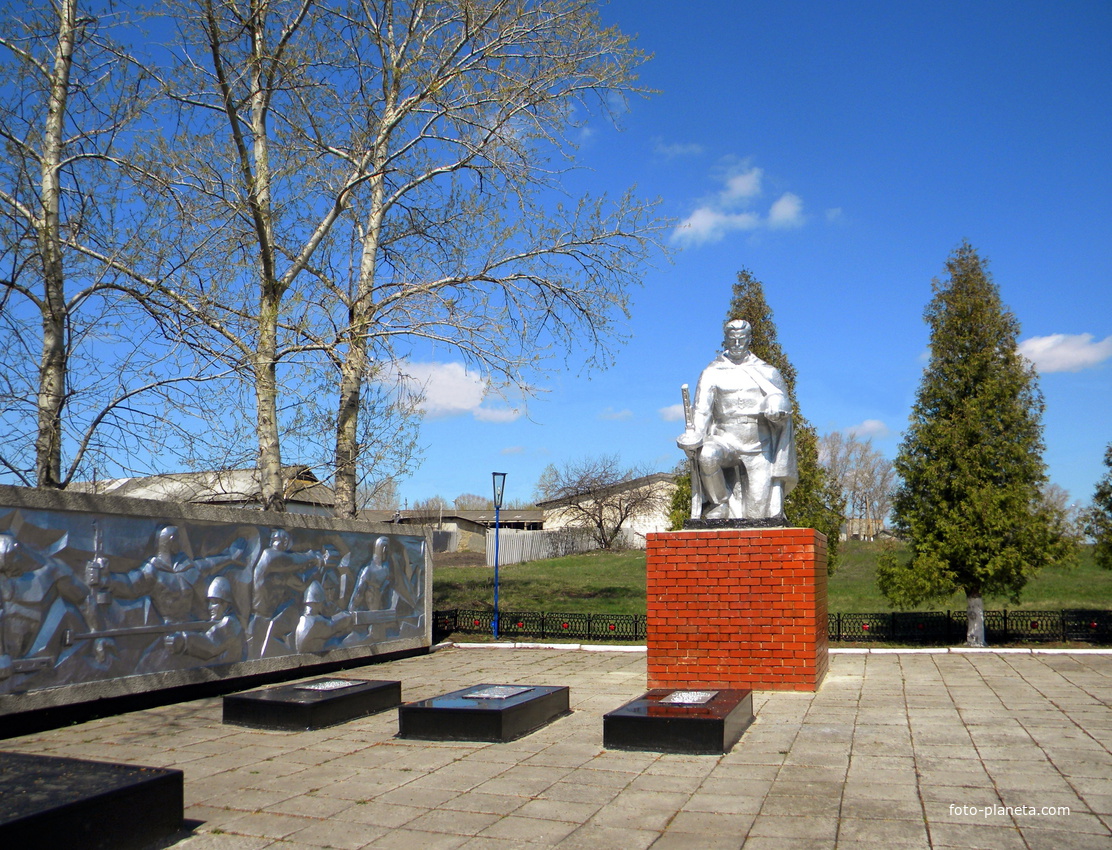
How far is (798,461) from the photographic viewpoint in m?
16.7

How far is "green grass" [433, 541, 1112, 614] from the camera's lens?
18500 millimetres

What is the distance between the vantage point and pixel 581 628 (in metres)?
14.2

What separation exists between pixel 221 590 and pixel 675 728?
491 cm

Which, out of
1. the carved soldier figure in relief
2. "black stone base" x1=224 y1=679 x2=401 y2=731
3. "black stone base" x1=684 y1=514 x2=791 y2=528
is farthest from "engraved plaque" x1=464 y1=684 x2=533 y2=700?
the carved soldier figure in relief

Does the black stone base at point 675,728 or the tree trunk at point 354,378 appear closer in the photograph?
the black stone base at point 675,728

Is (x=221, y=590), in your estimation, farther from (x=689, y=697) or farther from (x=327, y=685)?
(x=689, y=697)

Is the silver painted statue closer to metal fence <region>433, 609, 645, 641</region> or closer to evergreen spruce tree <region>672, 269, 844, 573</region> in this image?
metal fence <region>433, 609, 645, 641</region>

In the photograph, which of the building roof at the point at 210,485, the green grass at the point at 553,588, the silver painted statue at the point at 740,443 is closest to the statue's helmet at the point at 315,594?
the building roof at the point at 210,485

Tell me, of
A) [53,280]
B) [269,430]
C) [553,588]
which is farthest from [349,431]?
[553,588]

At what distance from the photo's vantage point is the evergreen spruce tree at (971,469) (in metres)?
13.7

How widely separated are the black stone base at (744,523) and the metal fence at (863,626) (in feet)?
17.4

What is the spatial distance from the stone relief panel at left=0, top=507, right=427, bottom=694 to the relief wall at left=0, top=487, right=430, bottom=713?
1cm

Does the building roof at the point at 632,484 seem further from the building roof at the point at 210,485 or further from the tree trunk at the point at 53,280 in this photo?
the tree trunk at the point at 53,280

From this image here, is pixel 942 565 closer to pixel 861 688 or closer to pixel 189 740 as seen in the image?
pixel 861 688
